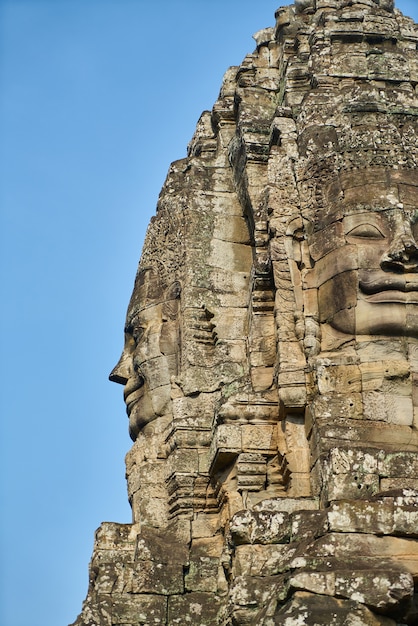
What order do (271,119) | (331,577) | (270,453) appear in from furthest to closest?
(271,119), (270,453), (331,577)

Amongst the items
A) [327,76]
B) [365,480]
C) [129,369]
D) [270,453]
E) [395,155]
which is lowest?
[365,480]

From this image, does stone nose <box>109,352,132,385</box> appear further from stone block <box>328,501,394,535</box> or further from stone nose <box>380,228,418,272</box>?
stone block <box>328,501,394,535</box>

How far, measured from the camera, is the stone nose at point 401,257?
17.3m

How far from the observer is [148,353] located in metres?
20.8

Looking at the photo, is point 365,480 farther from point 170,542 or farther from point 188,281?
point 188,281

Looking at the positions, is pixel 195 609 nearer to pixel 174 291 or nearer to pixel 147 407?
pixel 147 407

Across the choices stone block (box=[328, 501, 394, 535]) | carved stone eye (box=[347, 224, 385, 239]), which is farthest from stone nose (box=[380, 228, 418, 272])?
stone block (box=[328, 501, 394, 535])

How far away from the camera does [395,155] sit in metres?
18.3

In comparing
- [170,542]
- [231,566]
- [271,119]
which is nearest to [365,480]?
[231,566]

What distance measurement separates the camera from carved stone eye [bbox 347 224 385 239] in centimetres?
1766

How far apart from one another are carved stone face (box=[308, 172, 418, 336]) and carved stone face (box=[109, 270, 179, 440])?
3.52 meters

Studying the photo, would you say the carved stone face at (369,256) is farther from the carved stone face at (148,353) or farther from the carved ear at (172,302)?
the carved stone face at (148,353)

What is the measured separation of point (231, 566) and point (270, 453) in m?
2.04

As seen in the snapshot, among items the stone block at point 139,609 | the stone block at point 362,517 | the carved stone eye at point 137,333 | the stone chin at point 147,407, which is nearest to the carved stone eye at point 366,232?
the stone chin at point 147,407
